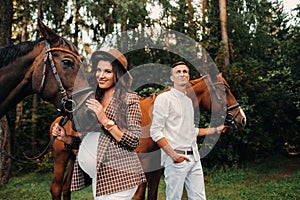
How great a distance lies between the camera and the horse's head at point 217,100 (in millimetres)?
4543

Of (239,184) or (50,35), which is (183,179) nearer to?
(50,35)

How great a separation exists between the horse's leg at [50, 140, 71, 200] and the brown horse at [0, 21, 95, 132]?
84.6 inches

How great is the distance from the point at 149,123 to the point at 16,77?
2053 mm

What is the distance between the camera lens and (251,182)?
7.92 meters

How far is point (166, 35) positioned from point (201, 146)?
3779 millimetres

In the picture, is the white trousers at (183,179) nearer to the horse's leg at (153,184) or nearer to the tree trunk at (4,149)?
the horse's leg at (153,184)

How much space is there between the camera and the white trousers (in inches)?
128

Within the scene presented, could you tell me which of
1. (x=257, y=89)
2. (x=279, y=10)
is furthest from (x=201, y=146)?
(x=279, y=10)

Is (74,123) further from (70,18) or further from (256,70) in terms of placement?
(70,18)

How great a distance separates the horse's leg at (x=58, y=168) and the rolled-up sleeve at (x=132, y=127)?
2844 mm

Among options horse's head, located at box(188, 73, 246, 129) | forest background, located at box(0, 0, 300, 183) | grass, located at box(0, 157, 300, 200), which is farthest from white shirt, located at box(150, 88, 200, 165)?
forest background, located at box(0, 0, 300, 183)

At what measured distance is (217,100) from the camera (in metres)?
4.66

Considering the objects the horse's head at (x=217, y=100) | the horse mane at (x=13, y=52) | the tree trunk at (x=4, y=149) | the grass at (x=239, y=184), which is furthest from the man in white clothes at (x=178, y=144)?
the tree trunk at (x=4, y=149)

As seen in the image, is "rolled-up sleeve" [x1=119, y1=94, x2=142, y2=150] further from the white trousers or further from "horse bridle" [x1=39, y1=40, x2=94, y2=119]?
the white trousers
